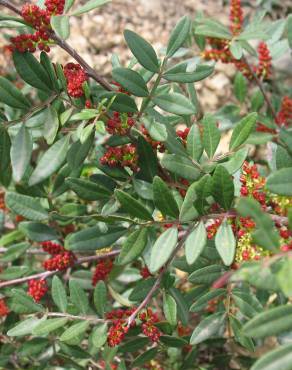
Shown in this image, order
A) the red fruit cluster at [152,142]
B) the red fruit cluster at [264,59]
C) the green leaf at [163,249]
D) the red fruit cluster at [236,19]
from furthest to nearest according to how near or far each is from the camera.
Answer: the red fruit cluster at [264,59]
the red fruit cluster at [236,19]
the red fruit cluster at [152,142]
the green leaf at [163,249]

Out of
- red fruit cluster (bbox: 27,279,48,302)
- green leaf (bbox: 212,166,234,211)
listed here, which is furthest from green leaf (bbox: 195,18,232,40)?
red fruit cluster (bbox: 27,279,48,302)

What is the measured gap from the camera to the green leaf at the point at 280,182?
52.4 inches

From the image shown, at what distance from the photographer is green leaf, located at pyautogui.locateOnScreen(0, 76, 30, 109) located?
1700 mm

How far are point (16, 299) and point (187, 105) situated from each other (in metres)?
0.91

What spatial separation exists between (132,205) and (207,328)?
0.50 metres

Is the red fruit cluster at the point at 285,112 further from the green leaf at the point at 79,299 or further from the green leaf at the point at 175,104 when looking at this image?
the green leaf at the point at 79,299

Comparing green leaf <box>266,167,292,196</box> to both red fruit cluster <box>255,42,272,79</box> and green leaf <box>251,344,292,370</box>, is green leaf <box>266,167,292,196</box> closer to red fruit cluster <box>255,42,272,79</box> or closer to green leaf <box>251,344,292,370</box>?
green leaf <box>251,344,292,370</box>

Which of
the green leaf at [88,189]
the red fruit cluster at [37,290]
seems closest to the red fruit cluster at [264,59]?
the green leaf at [88,189]

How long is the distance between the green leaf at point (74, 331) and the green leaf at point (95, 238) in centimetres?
27

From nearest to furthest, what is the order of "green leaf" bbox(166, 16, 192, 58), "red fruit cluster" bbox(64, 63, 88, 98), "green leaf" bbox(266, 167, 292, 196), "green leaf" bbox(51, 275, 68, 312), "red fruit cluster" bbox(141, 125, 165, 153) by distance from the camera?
"green leaf" bbox(266, 167, 292, 196), "red fruit cluster" bbox(64, 63, 88, 98), "green leaf" bbox(166, 16, 192, 58), "red fruit cluster" bbox(141, 125, 165, 153), "green leaf" bbox(51, 275, 68, 312)

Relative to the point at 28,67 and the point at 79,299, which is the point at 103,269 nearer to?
the point at 79,299

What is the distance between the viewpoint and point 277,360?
1115mm

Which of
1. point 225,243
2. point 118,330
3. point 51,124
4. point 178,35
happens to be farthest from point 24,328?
point 178,35

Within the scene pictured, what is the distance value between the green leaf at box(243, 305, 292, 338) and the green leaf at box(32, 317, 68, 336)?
2.86 ft
